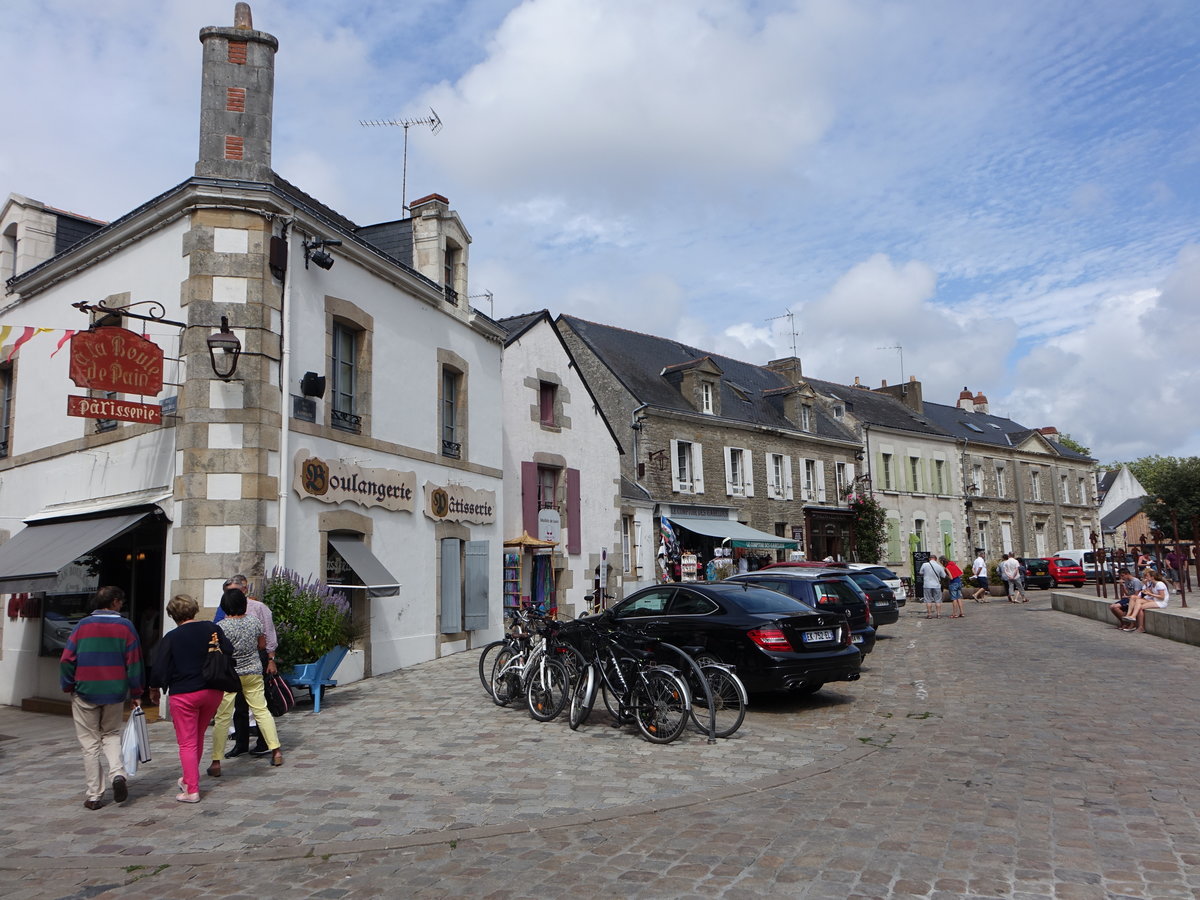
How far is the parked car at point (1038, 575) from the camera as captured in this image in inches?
1371

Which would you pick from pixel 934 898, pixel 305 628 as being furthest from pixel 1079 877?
pixel 305 628

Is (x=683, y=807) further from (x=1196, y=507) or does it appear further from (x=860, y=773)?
(x=1196, y=507)

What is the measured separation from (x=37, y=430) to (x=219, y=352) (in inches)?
191

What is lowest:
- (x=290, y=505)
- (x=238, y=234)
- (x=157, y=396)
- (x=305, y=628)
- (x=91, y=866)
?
(x=91, y=866)

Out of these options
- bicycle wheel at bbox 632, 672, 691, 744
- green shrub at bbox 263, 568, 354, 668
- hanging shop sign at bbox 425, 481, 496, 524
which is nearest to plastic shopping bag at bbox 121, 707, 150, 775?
green shrub at bbox 263, 568, 354, 668

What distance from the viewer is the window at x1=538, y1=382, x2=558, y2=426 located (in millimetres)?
19562

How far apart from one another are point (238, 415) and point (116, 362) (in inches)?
55.1

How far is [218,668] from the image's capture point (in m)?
6.64

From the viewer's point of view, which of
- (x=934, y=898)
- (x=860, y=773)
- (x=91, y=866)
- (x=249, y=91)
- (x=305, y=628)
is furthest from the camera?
(x=249, y=91)

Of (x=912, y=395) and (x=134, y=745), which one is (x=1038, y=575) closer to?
(x=912, y=395)

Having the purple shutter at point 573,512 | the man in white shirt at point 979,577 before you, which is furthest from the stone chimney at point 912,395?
the purple shutter at point 573,512

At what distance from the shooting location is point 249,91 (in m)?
11.7

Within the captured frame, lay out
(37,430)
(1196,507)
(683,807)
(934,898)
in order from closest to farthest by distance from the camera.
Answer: (934,898) < (683,807) < (37,430) < (1196,507)

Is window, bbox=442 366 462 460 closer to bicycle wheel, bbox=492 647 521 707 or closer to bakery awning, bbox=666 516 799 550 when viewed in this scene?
bicycle wheel, bbox=492 647 521 707
